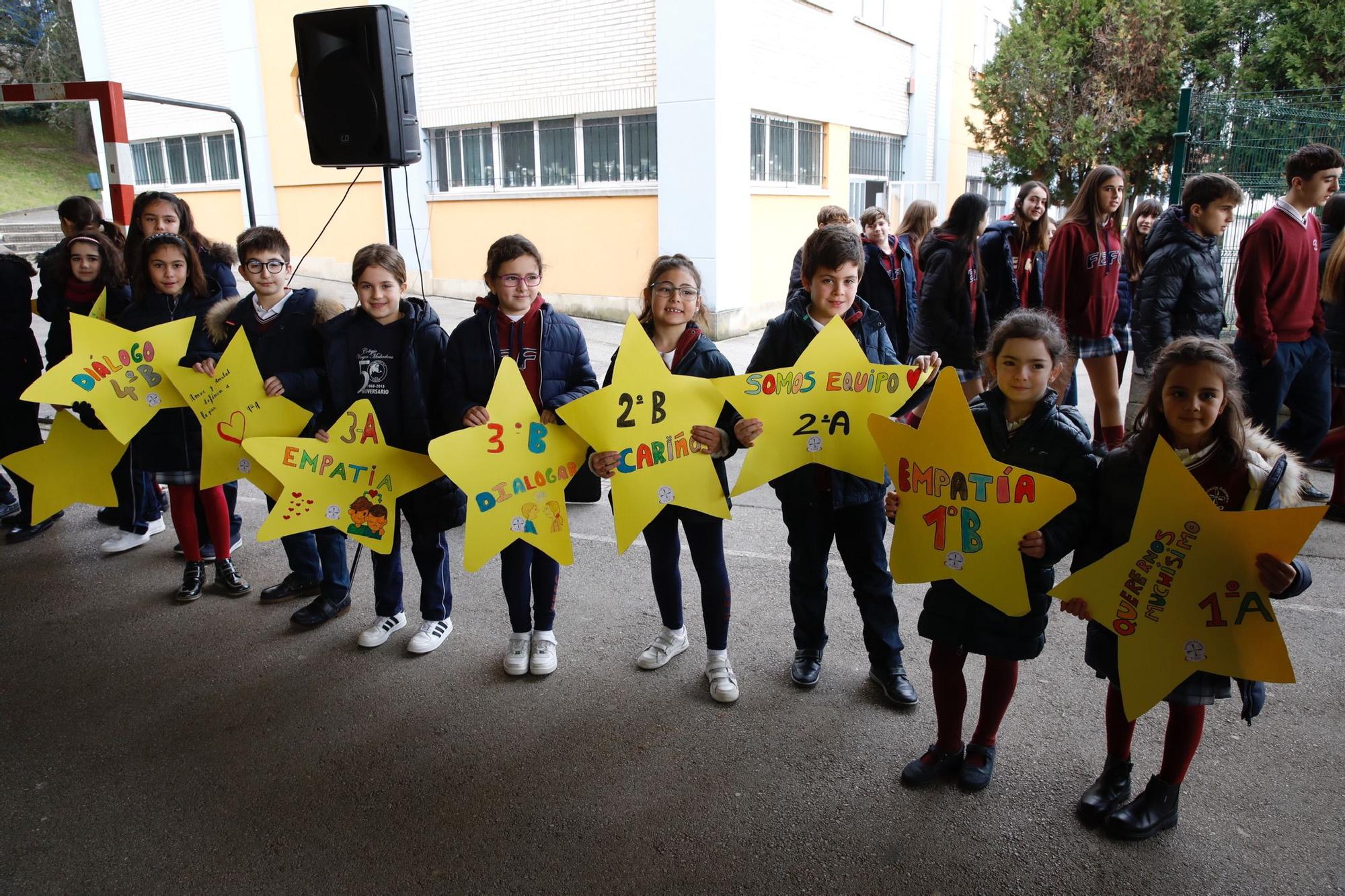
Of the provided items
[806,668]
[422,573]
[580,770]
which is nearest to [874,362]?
[806,668]

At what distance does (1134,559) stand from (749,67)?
31.8 ft

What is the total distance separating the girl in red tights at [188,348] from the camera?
12.7 ft

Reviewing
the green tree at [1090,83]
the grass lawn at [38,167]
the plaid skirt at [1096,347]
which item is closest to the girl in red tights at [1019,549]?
the plaid skirt at [1096,347]

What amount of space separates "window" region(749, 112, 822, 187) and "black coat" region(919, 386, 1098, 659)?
940 centimetres

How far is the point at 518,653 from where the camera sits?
3.39 m

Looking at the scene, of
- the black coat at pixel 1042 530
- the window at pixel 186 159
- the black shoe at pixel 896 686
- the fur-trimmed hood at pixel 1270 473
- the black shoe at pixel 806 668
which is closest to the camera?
the fur-trimmed hood at pixel 1270 473

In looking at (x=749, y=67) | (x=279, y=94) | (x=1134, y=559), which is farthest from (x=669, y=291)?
(x=279, y=94)

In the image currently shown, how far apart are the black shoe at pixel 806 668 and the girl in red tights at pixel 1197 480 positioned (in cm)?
98

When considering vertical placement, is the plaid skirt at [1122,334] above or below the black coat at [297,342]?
below

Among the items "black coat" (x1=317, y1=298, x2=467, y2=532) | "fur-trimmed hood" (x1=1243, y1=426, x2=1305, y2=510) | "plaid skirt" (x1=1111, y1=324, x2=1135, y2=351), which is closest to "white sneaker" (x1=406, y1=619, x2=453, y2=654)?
"black coat" (x1=317, y1=298, x2=467, y2=532)

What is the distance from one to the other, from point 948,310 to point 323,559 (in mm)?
3652

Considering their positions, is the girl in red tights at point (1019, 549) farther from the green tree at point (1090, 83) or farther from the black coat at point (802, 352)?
the green tree at point (1090, 83)

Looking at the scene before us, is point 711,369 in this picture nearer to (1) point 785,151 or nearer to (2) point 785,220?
(2) point 785,220

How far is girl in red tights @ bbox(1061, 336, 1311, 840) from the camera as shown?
6.94ft
